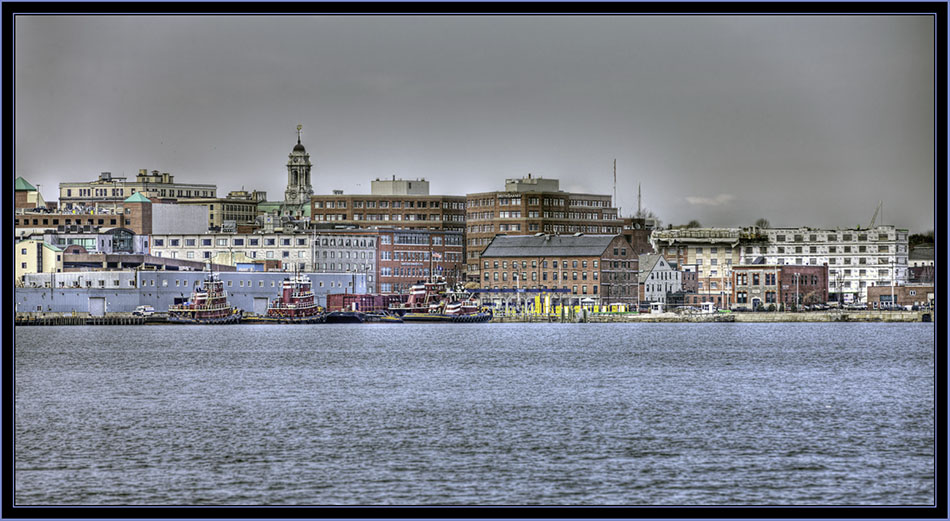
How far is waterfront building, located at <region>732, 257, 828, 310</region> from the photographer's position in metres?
163

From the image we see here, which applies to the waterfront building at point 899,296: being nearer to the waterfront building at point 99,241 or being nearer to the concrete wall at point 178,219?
the concrete wall at point 178,219

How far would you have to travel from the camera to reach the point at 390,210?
634 feet

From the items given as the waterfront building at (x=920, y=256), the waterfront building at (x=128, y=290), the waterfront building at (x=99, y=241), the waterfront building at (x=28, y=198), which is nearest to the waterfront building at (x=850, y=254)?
the waterfront building at (x=920, y=256)

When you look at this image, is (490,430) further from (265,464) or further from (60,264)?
(60,264)

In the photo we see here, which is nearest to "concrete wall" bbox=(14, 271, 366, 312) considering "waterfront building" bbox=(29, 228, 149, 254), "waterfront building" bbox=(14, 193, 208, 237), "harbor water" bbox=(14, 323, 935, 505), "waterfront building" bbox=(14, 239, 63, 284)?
"waterfront building" bbox=(14, 239, 63, 284)

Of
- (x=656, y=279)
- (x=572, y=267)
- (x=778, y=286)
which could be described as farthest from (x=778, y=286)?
(x=572, y=267)

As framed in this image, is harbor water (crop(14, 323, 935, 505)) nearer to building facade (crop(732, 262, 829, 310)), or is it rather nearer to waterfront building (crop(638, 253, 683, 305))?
waterfront building (crop(638, 253, 683, 305))

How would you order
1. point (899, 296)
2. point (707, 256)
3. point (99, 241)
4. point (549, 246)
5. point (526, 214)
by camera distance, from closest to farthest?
point (549, 246) → point (99, 241) → point (899, 296) → point (707, 256) → point (526, 214)

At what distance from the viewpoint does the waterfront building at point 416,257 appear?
584 feet

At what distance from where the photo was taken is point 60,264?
154m

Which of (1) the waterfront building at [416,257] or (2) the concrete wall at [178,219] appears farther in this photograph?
(2) the concrete wall at [178,219]

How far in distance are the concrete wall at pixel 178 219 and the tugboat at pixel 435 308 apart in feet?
141

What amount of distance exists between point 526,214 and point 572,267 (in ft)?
94.7

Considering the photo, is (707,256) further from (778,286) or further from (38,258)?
(38,258)
